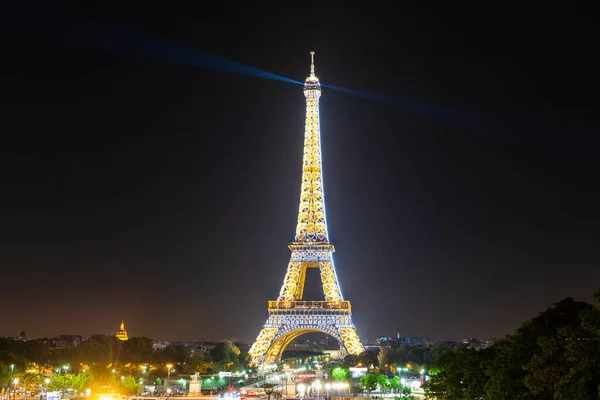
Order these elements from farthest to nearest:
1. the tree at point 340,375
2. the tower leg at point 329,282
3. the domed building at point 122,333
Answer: the domed building at point 122,333 → the tower leg at point 329,282 → the tree at point 340,375

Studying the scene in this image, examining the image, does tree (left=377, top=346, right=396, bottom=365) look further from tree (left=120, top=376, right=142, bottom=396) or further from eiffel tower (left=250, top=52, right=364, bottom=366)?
tree (left=120, top=376, right=142, bottom=396)

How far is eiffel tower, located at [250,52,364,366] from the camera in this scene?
8012 cm

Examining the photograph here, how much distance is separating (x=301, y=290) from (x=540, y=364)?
195ft

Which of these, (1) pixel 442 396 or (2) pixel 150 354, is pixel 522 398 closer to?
(1) pixel 442 396

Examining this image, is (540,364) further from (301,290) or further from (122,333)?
(122,333)

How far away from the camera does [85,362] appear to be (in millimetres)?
97812

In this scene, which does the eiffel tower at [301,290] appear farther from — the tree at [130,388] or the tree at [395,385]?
the tree at [130,388]

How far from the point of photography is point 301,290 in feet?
278

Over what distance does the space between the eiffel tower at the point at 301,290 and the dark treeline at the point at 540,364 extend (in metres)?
38.2

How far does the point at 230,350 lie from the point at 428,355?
2646cm

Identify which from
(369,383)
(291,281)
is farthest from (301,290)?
(369,383)

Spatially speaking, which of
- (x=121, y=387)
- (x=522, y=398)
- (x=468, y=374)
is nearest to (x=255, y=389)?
(x=121, y=387)

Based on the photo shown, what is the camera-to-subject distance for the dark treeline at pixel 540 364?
2267 centimetres

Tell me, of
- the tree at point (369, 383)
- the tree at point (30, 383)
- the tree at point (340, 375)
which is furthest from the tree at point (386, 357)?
the tree at point (30, 383)
